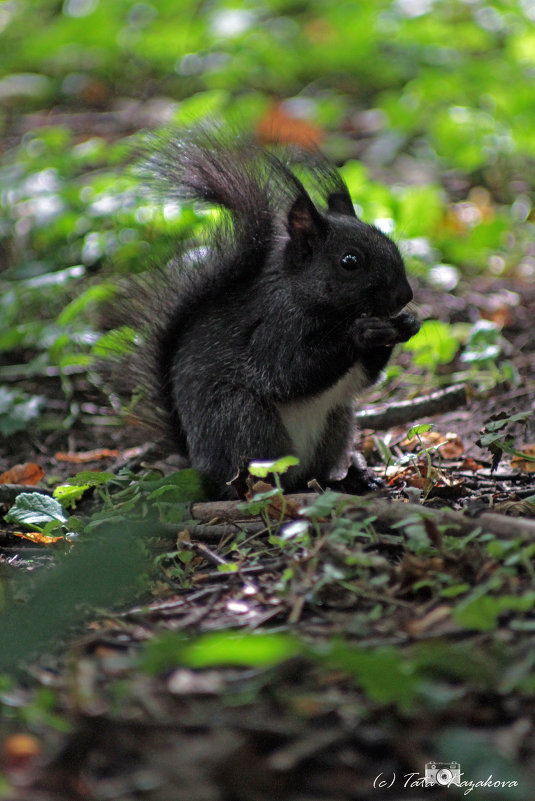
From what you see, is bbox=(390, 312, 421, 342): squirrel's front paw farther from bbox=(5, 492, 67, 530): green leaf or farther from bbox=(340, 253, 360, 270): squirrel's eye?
bbox=(5, 492, 67, 530): green leaf

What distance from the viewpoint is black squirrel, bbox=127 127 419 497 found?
309 centimetres

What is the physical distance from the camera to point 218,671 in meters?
1.77

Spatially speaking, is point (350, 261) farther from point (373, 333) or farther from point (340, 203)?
point (340, 203)

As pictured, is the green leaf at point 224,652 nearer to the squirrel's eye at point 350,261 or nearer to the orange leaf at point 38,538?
the orange leaf at point 38,538

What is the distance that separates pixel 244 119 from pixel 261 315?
94 centimetres

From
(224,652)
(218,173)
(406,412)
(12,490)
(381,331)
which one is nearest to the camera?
(224,652)

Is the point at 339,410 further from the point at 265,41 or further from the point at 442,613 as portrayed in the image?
the point at 265,41

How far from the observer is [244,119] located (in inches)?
141

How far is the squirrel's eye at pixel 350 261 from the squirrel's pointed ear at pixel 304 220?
5.7 inches

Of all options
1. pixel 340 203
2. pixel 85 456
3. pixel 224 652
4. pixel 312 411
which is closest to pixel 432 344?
pixel 340 203

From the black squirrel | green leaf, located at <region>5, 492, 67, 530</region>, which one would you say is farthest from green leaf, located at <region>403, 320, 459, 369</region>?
green leaf, located at <region>5, 492, 67, 530</region>

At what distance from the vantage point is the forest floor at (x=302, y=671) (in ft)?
4.88

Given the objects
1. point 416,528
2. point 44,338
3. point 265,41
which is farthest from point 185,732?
point 265,41

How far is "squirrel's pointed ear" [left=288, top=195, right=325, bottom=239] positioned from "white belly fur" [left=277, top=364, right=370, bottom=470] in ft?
1.73
